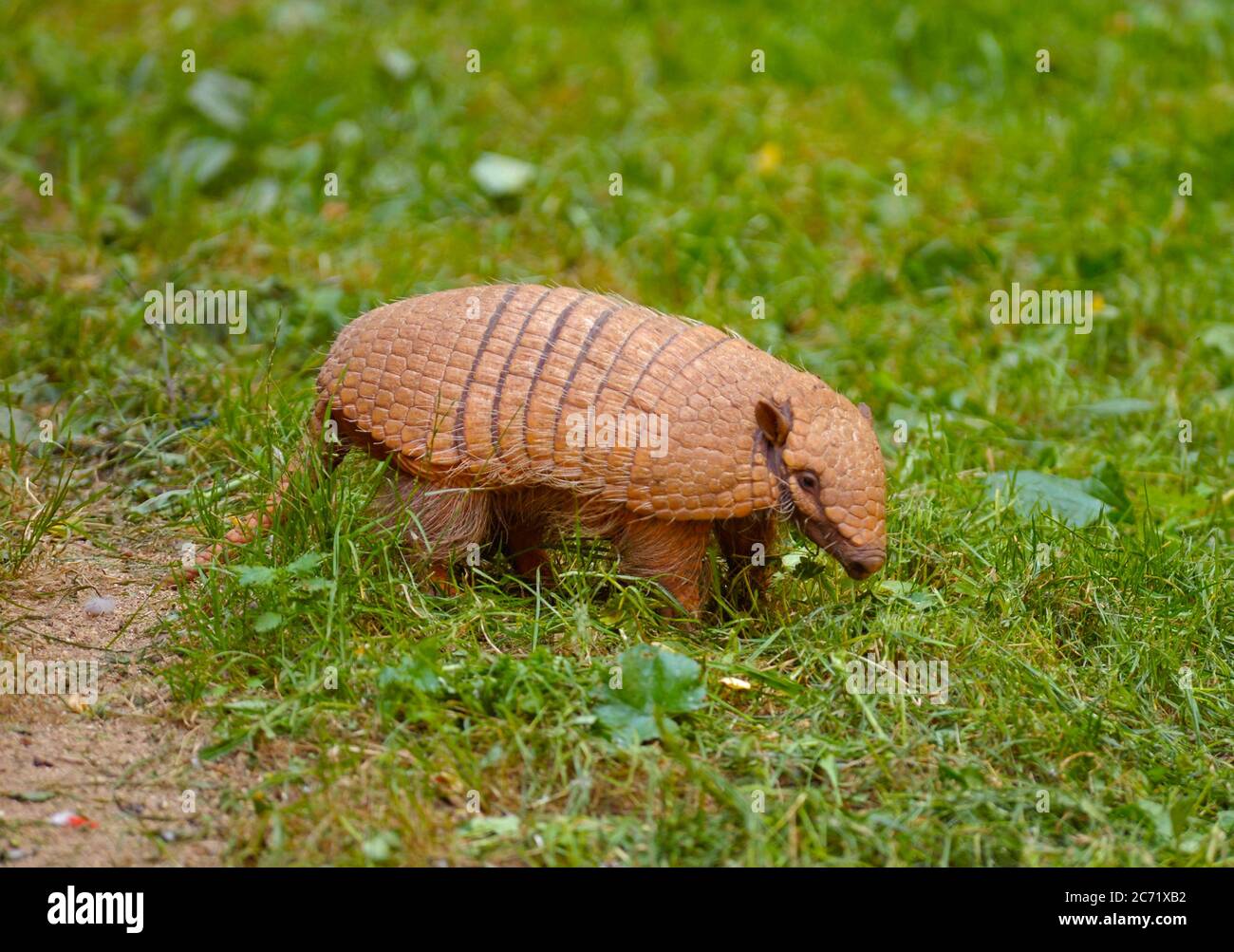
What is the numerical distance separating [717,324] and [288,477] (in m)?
2.96

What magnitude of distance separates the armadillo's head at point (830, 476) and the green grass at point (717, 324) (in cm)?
38

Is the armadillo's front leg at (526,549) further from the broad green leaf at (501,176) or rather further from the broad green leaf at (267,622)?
the broad green leaf at (501,176)

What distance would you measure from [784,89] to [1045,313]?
9.40 ft

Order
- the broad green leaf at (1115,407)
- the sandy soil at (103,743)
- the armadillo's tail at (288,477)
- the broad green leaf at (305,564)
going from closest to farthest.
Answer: the sandy soil at (103,743), the broad green leaf at (305,564), the armadillo's tail at (288,477), the broad green leaf at (1115,407)

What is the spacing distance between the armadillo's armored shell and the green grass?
0.37 meters

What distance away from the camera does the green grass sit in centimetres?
451

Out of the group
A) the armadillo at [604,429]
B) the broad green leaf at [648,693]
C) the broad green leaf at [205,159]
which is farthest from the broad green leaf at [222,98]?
the broad green leaf at [648,693]

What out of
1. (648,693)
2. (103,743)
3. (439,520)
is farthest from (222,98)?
(648,693)

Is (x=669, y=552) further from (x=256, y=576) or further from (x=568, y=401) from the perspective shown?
(x=256, y=576)

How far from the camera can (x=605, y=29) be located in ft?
34.7

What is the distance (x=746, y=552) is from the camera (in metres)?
5.37

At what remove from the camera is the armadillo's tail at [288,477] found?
5270mm

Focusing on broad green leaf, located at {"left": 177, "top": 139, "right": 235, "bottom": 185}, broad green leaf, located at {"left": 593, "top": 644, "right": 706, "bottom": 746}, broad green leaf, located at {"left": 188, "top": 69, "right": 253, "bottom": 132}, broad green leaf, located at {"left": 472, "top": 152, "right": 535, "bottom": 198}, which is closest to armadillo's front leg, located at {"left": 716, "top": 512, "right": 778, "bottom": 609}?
broad green leaf, located at {"left": 593, "top": 644, "right": 706, "bottom": 746}
